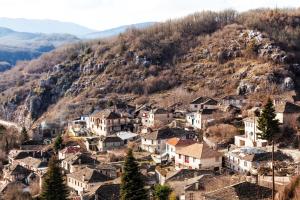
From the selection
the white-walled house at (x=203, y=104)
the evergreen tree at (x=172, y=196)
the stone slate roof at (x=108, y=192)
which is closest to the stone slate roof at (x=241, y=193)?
the evergreen tree at (x=172, y=196)

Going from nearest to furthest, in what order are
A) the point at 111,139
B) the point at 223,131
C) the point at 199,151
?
the point at 199,151, the point at 223,131, the point at 111,139

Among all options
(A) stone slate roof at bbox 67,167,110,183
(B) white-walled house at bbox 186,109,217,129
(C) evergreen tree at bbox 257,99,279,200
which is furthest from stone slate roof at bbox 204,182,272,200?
(B) white-walled house at bbox 186,109,217,129

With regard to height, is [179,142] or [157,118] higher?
[179,142]

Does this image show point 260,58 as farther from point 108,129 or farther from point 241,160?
point 241,160

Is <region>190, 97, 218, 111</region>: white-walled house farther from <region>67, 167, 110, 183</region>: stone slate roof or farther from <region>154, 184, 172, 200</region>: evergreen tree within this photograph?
<region>154, 184, 172, 200</region>: evergreen tree

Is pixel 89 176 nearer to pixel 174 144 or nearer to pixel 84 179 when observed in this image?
pixel 84 179

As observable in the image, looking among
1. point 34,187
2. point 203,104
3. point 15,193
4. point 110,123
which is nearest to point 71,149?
point 34,187
